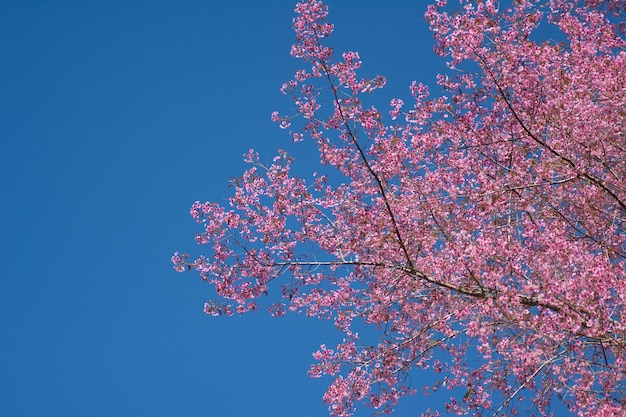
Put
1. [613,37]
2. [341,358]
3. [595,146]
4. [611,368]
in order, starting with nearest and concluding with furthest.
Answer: [611,368]
[595,146]
[341,358]
[613,37]

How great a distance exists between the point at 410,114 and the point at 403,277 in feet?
6.74

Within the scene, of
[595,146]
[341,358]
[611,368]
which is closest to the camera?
[611,368]

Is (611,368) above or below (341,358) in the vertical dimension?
below

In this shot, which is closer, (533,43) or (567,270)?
(567,270)

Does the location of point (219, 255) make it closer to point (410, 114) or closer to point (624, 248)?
point (410, 114)

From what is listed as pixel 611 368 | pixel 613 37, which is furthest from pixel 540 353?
pixel 613 37

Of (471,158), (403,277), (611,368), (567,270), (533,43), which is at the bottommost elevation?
(611,368)

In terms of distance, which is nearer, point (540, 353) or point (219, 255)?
point (540, 353)

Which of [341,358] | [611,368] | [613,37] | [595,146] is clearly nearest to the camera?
[611,368]

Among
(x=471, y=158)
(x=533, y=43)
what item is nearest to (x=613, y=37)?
(x=533, y=43)

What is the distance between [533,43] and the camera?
26.9 feet

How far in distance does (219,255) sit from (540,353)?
345cm

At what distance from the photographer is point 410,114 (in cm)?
891

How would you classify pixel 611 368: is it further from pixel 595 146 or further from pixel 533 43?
pixel 533 43
